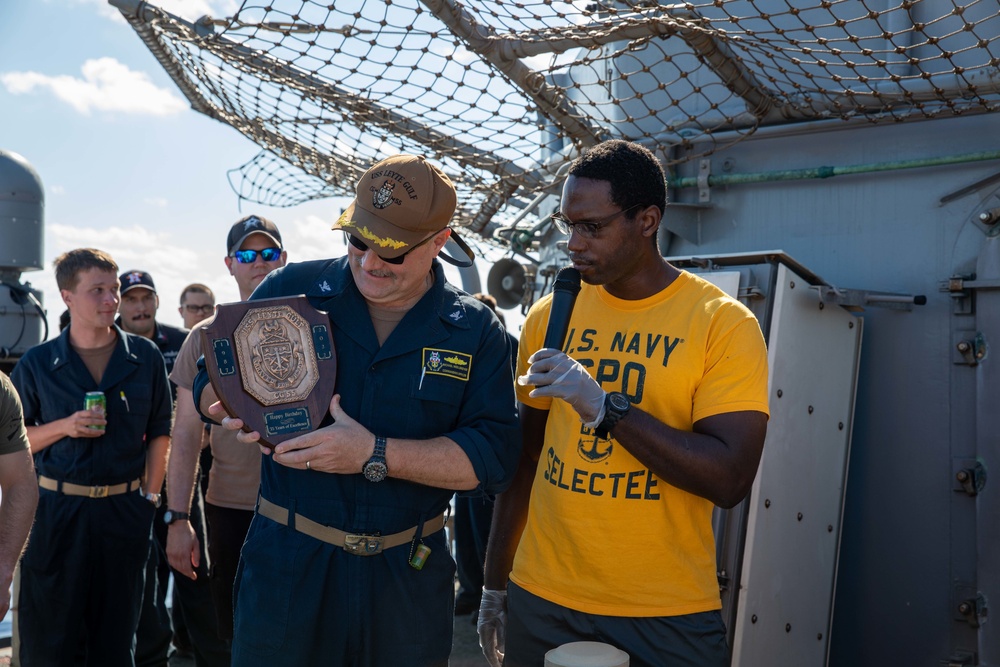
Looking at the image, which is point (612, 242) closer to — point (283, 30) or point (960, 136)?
point (960, 136)

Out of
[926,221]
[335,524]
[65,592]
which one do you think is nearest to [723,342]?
[335,524]

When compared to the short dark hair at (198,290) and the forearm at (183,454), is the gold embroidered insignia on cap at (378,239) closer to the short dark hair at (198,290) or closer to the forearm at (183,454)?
the forearm at (183,454)

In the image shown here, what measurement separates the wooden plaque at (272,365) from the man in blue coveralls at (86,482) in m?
2.08

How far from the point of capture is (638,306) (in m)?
2.45

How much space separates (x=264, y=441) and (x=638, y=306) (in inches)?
39.9

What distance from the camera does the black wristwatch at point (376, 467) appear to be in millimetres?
2182

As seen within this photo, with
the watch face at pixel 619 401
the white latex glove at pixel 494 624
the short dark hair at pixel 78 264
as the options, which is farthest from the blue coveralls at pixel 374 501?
the short dark hair at pixel 78 264

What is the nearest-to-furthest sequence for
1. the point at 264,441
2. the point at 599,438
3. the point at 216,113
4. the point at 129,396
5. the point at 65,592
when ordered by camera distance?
the point at 264,441
the point at 599,438
the point at 65,592
the point at 129,396
the point at 216,113

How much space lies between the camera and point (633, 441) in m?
2.19

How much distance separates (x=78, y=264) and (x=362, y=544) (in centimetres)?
267

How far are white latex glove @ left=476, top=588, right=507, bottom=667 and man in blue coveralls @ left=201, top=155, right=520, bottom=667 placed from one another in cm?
21

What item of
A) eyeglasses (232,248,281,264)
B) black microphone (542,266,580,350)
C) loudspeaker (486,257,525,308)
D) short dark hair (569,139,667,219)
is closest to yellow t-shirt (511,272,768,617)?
black microphone (542,266,580,350)

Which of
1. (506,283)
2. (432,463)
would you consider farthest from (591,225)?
(506,283)

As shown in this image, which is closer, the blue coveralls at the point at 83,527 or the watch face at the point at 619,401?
the watch face at the point at 619,401
